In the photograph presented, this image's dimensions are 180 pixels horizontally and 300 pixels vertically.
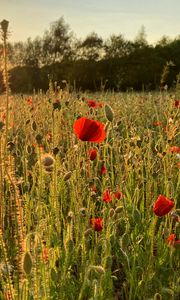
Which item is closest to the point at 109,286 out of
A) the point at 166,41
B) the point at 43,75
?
the point at 43,75

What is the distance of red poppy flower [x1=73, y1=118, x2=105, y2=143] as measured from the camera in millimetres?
2035

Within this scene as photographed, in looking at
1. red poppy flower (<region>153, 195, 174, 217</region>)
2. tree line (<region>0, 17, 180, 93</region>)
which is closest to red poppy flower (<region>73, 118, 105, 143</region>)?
red poppy flower (<region>153, 195, 174, 217</region>)

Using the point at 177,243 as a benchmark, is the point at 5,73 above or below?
above

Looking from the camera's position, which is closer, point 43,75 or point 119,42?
point 43,75

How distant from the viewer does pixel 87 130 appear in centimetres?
204

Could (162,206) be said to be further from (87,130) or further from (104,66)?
(104,66)

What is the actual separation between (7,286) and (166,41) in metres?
42.7

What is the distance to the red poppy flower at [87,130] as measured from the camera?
6.68ft

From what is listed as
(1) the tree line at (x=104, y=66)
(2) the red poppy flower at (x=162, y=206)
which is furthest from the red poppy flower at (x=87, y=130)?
(1) the tree line at (x=104, y=66)

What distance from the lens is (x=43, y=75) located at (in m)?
25.6

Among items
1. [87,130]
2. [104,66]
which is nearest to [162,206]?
[87,130]

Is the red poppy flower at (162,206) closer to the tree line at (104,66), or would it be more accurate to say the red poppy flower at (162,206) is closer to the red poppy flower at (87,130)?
the red poppy flower at (87,130)

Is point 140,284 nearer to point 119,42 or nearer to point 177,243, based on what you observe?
point 177,243

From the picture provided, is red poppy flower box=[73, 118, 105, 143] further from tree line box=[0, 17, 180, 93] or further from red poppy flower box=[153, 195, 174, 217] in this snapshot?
tree line box=[0, 17, 180, 93]
